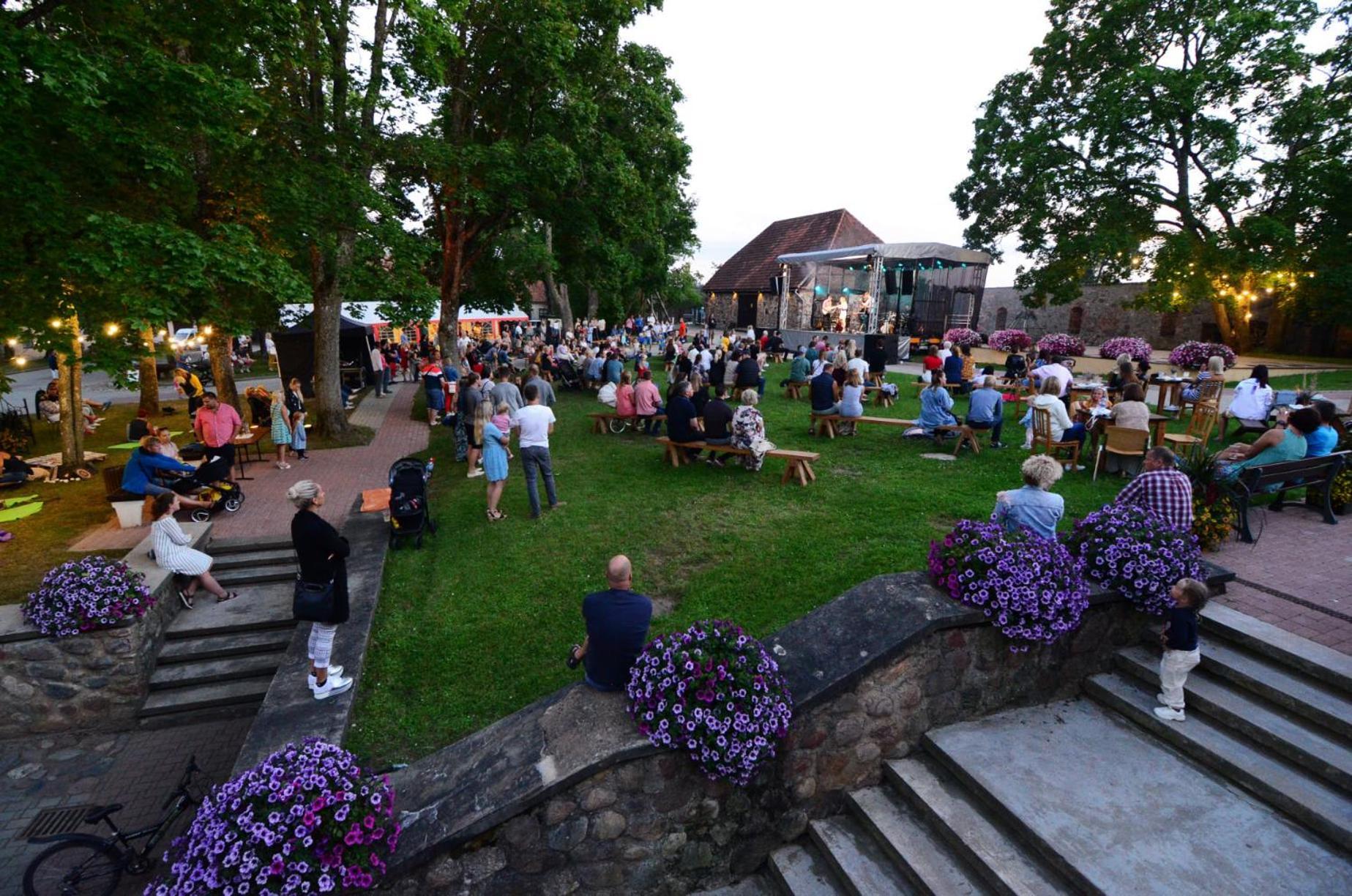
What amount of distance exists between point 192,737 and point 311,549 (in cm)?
244

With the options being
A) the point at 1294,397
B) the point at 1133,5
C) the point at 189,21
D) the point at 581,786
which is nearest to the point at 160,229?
the point at 189,21

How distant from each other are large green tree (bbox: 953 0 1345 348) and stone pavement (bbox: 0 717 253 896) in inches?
1075

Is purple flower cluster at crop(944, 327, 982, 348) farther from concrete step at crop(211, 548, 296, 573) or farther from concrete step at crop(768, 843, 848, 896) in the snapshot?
concrete step at crop(768, 843, 848, 896)

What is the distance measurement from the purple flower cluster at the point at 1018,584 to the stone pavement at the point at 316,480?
8.09 meters

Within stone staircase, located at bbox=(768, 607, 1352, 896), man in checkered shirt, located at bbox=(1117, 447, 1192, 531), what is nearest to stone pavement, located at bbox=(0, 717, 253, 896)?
stone staircase, located at bbox=(768, 607, 1352, 896)

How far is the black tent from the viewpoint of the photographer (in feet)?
65.5

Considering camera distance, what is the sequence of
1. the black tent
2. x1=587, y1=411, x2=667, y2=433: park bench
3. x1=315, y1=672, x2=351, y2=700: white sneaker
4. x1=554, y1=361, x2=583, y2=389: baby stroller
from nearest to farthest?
x1=315, y1=672, x2=351, y2=700: white sneaker < x1=587, y1=411, x2=667, y2=433: park bench < the black tent < x1=554, y1=361, x2=583, y2=389: baby stroller

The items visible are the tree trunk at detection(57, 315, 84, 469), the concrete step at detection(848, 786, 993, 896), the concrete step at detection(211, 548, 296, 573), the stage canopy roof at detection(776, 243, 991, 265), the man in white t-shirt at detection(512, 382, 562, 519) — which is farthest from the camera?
the stage canopy roof at detection(776, 243, 991, 265)

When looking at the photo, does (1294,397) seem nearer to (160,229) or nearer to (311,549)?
(311,549)

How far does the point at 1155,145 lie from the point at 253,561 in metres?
30.3

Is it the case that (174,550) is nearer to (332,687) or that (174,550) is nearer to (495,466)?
(332,687)

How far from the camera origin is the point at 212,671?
6.30 meters

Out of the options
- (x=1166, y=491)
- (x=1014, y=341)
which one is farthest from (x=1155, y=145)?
(x=1166, y=491)

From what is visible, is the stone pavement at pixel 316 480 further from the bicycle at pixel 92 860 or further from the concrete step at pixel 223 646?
the bicycle at pixel 92 860
